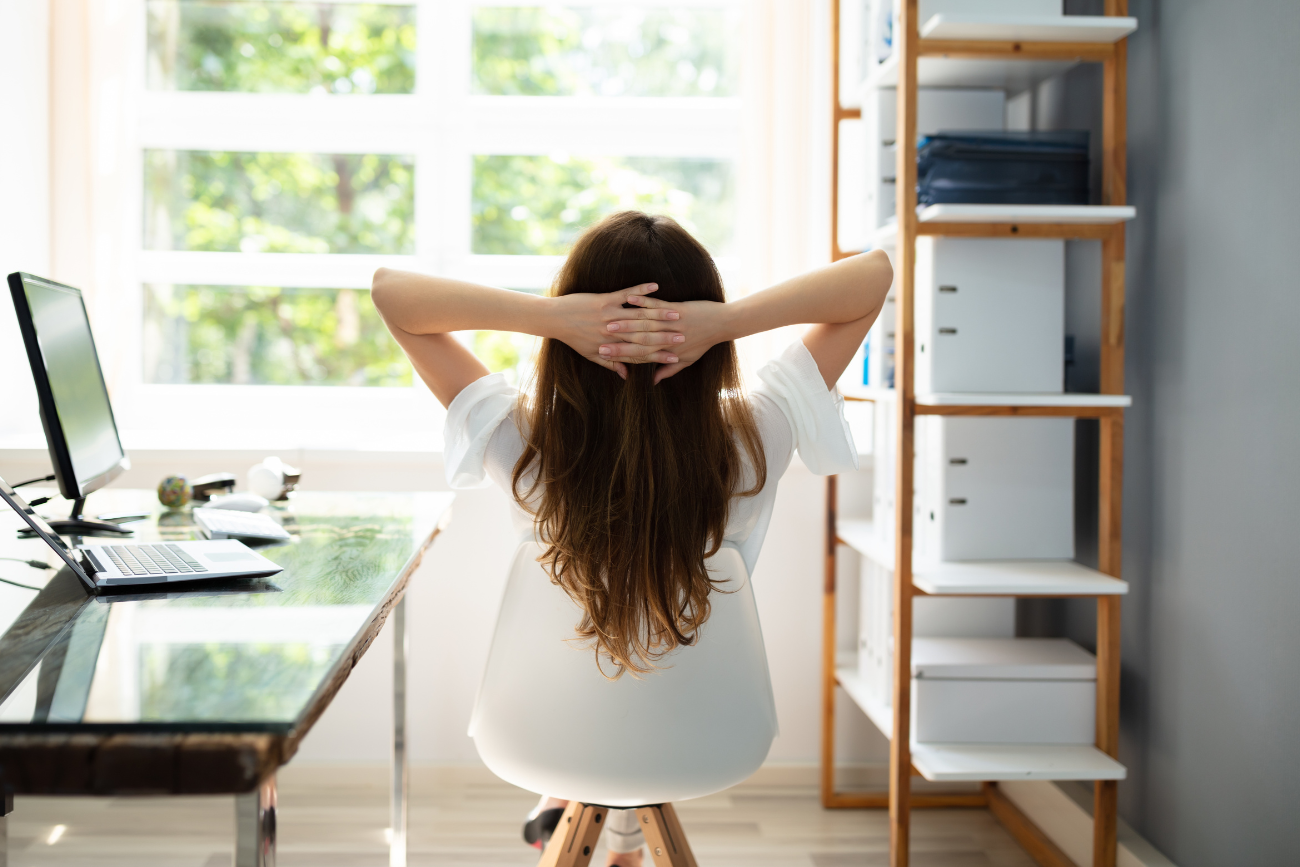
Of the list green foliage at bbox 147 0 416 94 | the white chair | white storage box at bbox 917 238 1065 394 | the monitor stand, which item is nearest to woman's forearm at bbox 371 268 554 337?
the white chair

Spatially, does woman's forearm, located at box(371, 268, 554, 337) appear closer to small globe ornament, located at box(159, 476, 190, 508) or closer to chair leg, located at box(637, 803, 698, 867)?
chair leg, located at box(637, 803, 698, 867)

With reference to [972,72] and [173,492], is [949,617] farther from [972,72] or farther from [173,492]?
[173,492]

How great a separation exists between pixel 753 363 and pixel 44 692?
193 centimetres

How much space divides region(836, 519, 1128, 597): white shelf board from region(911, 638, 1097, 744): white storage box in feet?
0.63

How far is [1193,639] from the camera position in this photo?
64.5 inches

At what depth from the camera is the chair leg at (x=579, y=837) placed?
119cm

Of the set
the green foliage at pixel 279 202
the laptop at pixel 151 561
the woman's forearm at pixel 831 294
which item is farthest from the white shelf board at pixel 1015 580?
the green foliage at pixel 279 202

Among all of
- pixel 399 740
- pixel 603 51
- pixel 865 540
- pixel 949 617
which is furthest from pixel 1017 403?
pixel 603 51

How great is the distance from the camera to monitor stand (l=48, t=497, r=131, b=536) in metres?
1.46

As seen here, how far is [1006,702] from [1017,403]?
0.60 meters

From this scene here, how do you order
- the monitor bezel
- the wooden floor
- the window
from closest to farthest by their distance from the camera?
the monitor bezel → the wooden floor → the window

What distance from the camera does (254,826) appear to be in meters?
0.69

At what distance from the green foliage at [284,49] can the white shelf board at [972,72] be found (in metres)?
1.46

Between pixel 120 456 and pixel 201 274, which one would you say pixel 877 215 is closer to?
pixel 120 456
